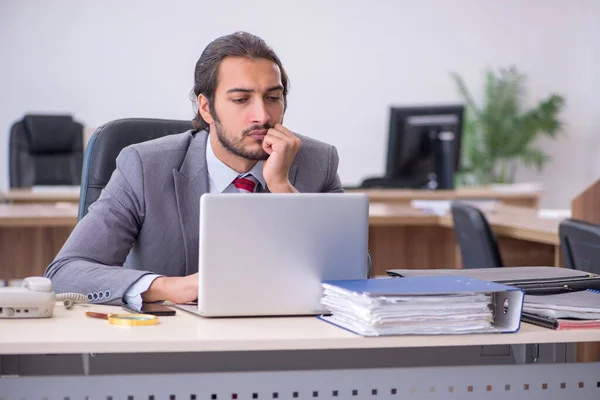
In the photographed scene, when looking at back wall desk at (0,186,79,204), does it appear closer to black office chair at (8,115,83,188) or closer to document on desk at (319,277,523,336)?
black office chair at (8,115,83,188)

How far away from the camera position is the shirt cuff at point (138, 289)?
1744mm

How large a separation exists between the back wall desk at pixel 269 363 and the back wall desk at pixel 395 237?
2.14 metres

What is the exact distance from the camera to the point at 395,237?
4.89 meters

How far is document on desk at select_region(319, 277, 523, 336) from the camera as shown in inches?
56.7

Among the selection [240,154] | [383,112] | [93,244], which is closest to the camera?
[93,244]

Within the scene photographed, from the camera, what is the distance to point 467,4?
892 centimetres

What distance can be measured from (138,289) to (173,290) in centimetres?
8

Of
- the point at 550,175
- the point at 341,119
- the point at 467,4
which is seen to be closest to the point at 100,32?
the point at 341,119

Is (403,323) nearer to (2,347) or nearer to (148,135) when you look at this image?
(2,347)

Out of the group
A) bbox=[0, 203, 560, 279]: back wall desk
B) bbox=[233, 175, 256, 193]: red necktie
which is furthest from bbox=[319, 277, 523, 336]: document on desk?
bbox=[0, 203, 560, 279]: back wall desk

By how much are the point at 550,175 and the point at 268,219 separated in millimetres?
8048

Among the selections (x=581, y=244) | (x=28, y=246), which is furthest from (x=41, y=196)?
(x=581, y=244)

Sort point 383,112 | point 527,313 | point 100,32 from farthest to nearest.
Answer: point 383,112 → point 100,32 → point 527,313

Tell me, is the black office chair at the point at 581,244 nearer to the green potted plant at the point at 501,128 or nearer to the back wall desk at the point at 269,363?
the back wall desk at the point at 269,363
